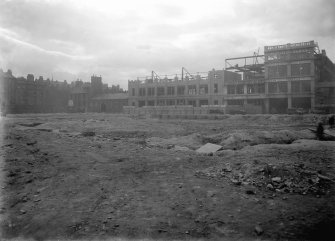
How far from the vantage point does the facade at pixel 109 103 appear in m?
Result: 67.0

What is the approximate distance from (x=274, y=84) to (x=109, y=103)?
38324 millimetres

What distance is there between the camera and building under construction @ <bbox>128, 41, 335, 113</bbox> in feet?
138

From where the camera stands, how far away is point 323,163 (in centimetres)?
786

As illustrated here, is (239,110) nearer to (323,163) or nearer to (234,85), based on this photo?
(234,85)

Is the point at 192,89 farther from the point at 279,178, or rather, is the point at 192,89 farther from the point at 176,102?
the point at 279,178

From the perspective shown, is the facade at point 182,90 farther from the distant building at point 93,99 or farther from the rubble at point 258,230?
the rubble at point 258,230

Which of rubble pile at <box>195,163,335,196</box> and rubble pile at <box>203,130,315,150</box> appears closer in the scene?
rubble pile at <box>195,163,335,196</box>

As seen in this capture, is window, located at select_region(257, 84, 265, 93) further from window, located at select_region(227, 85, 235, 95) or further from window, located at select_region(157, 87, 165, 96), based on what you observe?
window, located at select_region(157, 87, 165, 96)

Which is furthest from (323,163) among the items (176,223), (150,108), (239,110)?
(150,108)

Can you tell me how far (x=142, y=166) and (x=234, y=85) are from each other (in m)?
44.9

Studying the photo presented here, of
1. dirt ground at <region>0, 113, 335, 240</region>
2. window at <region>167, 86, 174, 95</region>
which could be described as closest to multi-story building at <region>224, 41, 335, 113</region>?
window at <region>167, 86, 174, 95</region>

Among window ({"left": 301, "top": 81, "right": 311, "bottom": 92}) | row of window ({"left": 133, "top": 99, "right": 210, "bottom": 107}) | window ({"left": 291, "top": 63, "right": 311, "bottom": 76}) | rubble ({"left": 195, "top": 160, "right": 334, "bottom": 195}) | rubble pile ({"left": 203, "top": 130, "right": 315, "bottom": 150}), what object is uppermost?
window ({"left": 291, "top": 63, "right": 311, "bottom": 76})

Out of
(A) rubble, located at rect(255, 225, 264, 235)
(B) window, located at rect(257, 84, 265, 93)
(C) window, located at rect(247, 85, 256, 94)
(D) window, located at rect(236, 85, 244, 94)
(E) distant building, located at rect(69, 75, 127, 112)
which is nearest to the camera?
(A) rubble, located at rect(255, 225, 264, 235)

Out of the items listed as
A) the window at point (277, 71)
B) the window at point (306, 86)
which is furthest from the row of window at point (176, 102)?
the window at point (306, 86)
